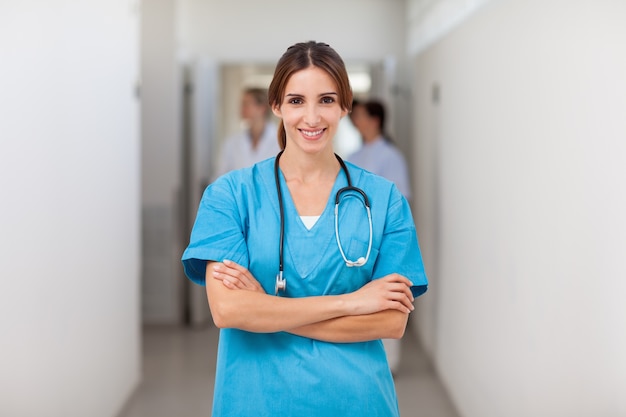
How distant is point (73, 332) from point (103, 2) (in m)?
1.32

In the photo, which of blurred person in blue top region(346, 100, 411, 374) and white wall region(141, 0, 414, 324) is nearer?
blurred person in blue top region(346, 100, 411, 374)

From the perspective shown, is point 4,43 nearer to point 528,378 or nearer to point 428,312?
point 528,378

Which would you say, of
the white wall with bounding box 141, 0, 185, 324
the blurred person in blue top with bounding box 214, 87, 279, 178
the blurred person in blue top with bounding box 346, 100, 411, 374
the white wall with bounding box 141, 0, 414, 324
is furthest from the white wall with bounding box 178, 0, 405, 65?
the blurred person in blue top with bounding box 346, 100, 411, 374

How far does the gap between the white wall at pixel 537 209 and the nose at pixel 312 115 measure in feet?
2.33

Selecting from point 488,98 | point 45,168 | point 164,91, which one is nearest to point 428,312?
point 488,98

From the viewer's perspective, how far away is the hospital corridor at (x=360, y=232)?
145 cm

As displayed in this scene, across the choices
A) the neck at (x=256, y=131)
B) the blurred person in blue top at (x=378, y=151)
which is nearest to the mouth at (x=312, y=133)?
the blurred person in blue top at (x=378, y=151)

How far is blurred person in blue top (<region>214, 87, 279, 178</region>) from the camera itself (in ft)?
16.6

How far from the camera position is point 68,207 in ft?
8.63

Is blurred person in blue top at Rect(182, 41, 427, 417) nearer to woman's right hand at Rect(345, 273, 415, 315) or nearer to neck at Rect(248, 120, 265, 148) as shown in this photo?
woman's right hand at Rect(345, 273, 415, 315)

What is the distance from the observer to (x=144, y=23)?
17.0 feet

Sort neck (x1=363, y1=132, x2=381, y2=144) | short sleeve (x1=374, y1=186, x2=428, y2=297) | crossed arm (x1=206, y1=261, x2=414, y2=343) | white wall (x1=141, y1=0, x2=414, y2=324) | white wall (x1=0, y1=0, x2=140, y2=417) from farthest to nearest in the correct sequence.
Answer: white wall (x1=141, y1=0, x2=414, y2=324) < neck (x1=363, y1=132, x2=381, y2=144) < white wall (x1=0, y1=0, x2=140, y2=417) < short sleeve (x1=374, y1=186, x2=428, y2=297) < crossed arm (x1=206, y1=261, x2=414, y2=343)

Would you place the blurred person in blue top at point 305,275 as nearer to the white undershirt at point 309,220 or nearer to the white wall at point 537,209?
the white undershirt at point 309,220

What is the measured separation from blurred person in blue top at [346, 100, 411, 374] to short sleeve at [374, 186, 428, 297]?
259 centimetres
